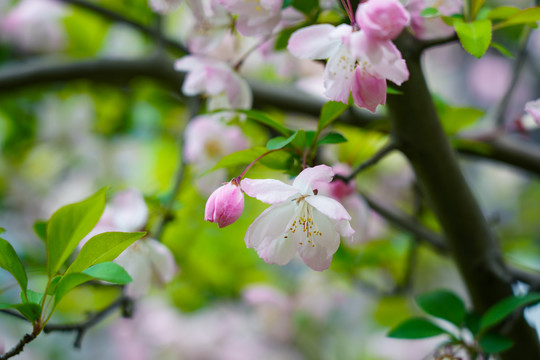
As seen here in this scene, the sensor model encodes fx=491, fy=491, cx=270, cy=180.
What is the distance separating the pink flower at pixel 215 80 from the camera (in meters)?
0.64

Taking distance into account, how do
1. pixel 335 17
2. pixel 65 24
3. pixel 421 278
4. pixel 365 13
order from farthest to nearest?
pixel 421 278 → pixel 65 24 → pixel 335 17 → pixel 365 13

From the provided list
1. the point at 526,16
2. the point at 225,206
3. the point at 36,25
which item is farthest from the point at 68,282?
the point at 36,25

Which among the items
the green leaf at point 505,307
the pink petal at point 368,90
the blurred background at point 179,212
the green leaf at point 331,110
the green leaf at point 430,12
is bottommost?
the blurred background at point 179,212

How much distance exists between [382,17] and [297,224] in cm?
25

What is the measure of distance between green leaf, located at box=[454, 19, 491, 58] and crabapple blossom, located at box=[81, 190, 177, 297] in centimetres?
46

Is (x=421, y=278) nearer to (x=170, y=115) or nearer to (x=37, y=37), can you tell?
(x=170, y=115)

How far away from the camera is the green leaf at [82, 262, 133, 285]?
0.46m

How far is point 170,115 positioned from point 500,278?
53.9 inches

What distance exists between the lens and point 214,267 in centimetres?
154

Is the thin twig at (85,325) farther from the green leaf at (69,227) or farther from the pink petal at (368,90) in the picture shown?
the pink petal at (368,90)

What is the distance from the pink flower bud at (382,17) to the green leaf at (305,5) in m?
0.18

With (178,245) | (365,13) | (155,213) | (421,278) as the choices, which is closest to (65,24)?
(178,245)

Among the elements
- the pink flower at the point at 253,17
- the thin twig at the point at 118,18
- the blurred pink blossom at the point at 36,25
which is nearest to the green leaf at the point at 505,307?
the pink flower at the point at 253,17

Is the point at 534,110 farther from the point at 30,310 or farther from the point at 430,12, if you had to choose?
the point at 30,310
